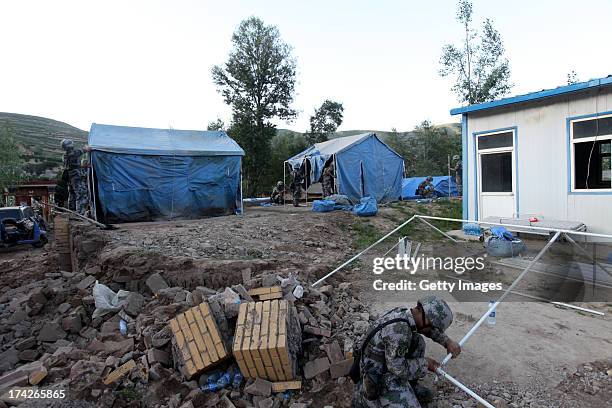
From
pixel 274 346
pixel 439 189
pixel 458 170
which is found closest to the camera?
pixel 274 346

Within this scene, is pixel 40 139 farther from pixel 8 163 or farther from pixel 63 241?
pixel 63 241

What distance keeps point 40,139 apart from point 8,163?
36.3m

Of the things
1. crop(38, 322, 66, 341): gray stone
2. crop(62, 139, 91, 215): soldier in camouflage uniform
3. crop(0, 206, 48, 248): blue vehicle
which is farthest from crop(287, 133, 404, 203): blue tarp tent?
crop(38, 322, 66, 341): gray stone

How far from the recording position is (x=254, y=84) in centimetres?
2733

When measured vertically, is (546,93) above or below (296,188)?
above

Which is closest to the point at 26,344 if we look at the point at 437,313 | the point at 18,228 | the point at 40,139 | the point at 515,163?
the point at 437,313

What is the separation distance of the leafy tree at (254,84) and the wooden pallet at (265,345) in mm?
23696

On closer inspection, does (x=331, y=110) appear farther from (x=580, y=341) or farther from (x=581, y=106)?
(x=580, y=341)

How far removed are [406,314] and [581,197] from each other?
651 cm

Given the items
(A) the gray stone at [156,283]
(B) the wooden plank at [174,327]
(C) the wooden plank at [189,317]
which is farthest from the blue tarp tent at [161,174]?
(C) the wooden plank at [189,317]

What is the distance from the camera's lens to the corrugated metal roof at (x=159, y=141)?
464 inches

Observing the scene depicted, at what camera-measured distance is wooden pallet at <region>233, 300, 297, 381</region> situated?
3553 millimetres

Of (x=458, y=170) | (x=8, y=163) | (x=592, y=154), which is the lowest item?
(x=592, y=154)

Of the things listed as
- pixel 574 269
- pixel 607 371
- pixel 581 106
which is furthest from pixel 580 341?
pixel 581 106
